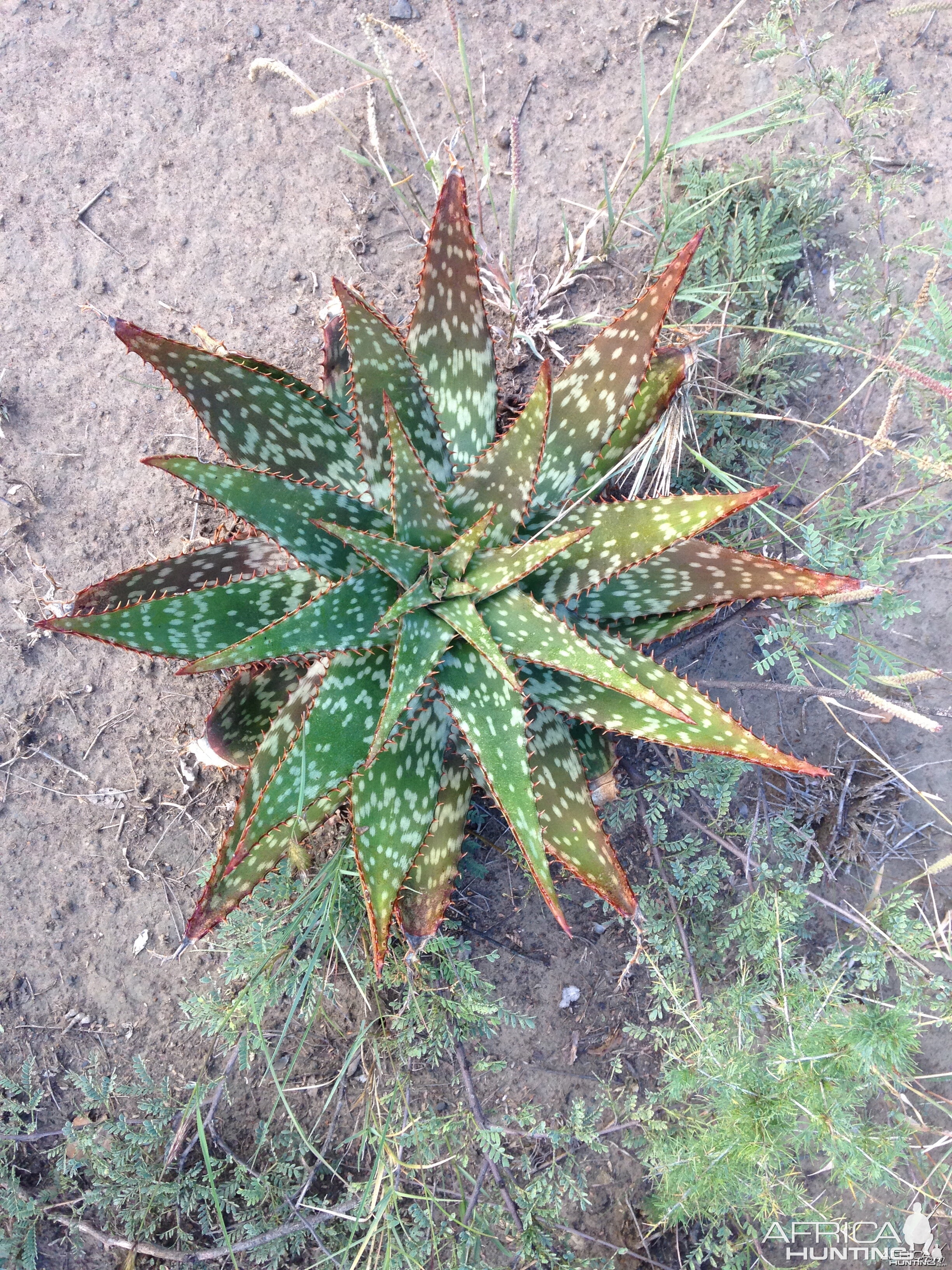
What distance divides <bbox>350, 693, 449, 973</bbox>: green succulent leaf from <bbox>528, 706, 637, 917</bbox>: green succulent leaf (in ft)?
0.92

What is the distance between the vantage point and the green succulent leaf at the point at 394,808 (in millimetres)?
1895

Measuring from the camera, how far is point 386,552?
1876mm

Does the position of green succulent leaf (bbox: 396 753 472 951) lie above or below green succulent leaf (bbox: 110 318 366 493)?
below

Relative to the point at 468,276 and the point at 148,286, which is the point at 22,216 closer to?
the point at 148,286

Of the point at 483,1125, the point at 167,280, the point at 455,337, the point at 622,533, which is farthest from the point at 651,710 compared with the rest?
the point at 167,280

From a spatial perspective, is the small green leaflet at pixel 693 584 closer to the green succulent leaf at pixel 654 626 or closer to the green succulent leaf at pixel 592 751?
the green succulent leaf at pixel 654 626

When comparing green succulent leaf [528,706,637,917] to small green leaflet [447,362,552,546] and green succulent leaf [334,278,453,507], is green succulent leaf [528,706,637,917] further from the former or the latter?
green succulent leaf [334,278,453,507]

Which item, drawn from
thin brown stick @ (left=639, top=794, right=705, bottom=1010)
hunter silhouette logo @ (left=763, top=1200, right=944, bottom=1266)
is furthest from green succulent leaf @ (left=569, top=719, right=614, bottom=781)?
hunter silhouette logo @ (left=763, top=1200, right=944, bottom=1266)

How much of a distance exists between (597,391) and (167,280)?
176 cm

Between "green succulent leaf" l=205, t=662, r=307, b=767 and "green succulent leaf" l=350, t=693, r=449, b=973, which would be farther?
"green succulent leaf" l=205, t=662, r=307, b=767

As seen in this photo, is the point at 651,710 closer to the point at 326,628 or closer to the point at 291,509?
the point at 326,628

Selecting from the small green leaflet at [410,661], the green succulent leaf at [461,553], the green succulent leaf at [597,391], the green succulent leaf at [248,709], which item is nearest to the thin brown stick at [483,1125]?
the green succulent leaf at [248,709]

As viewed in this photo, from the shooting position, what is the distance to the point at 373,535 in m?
1.82

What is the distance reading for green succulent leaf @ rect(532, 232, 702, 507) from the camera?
6.47ft
